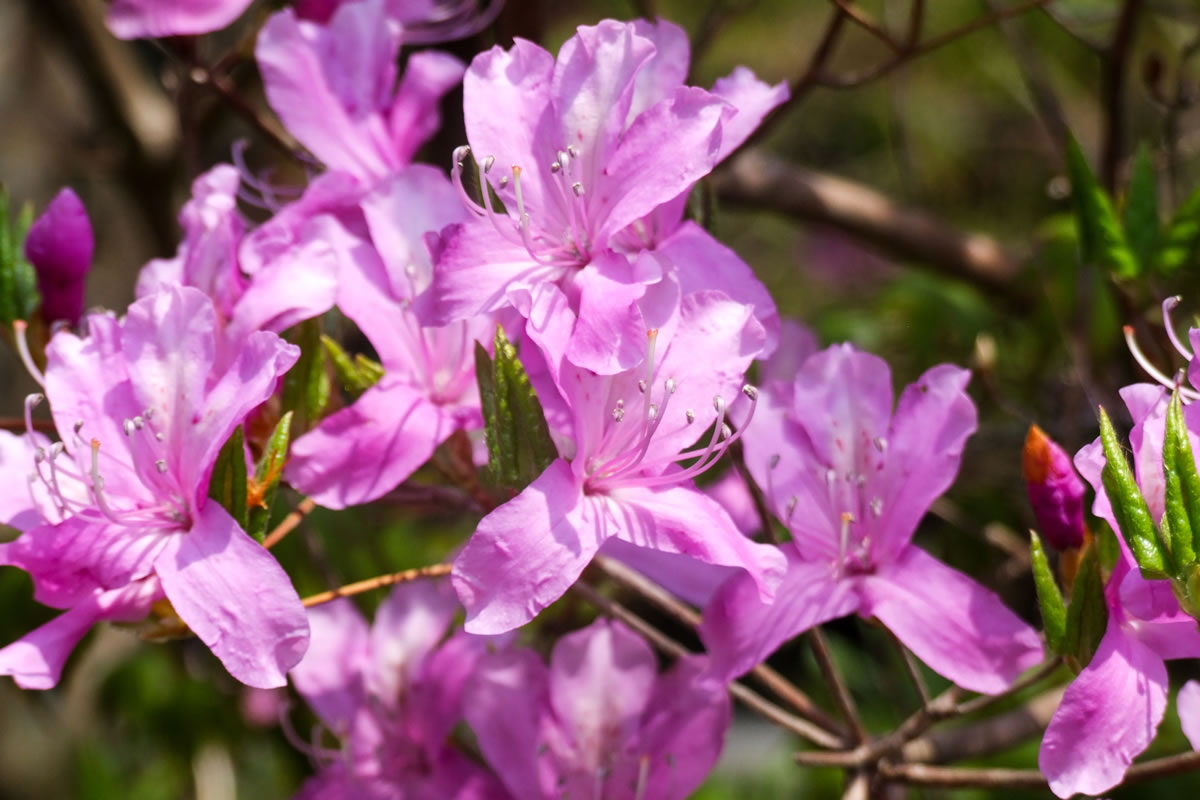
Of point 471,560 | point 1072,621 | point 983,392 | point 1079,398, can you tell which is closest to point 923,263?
point 983,392

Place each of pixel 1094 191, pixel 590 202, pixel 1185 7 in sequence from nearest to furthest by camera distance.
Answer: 1. pixel 590 202
2. pixel 1094 191
3. pixel 1185 7

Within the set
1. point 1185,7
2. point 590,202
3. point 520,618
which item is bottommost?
point 1185,7

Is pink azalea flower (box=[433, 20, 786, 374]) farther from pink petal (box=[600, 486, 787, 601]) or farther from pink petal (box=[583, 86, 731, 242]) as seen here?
pink petal (box=[600, 486, 787, 601])

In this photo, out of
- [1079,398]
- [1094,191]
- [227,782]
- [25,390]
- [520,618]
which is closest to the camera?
[520,618]

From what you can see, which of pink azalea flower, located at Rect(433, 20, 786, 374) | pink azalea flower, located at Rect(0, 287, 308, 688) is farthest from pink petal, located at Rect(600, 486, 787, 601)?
pink azalea flower, located at Rect(0, 287, 308, 688)

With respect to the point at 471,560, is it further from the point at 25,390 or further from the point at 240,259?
the point at 25,390

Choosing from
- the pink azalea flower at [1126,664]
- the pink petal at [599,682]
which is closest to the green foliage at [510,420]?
the pink petal at [599,682]

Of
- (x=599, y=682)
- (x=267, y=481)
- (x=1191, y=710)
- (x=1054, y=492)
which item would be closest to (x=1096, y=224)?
(x=1054, y=492)
